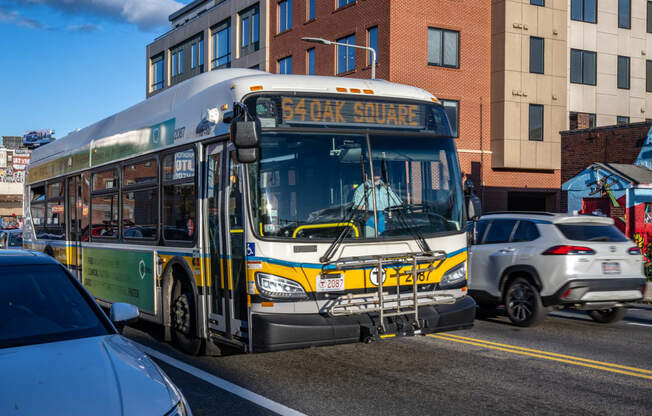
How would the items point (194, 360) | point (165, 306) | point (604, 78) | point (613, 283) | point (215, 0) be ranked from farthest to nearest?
point (215, 0)
point (604, 78)
point (613, 283)
point (165, 306)
point (194, 360)

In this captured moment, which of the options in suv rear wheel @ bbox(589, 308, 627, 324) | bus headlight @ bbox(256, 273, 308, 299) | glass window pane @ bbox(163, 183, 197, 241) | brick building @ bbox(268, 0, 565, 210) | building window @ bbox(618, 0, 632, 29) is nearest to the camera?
bus headlight @ bbox(256, 273, 308, 299)

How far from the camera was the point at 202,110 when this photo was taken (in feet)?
28.0

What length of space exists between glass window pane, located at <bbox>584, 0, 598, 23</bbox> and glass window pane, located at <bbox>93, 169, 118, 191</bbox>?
3195 cm

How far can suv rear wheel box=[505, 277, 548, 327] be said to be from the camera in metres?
10.9

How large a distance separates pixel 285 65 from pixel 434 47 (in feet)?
32.1

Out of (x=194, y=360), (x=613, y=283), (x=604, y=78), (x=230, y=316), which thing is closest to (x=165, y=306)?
(x=194, y=360)

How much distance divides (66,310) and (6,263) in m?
0.61

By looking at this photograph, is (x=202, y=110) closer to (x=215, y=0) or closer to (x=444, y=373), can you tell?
(x=444, y=373)

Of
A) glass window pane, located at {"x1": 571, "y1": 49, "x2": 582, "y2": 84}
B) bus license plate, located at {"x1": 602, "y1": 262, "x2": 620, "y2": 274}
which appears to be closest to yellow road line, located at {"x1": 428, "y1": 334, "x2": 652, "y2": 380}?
bus license plate, located at {"x1": 602, "y1": 262, "x2": 620, "y2": 274}

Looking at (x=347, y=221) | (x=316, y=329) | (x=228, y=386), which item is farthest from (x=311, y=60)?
(x=228, y=386)

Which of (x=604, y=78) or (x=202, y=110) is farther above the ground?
(x=604, y=78)

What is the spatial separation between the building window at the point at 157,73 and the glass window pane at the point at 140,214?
46733 millimetres

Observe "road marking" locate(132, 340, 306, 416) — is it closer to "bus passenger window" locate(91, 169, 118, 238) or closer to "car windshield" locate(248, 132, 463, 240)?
"car windshield" locate(248, 132, 463, 240)

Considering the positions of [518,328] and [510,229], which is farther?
[510,229]
